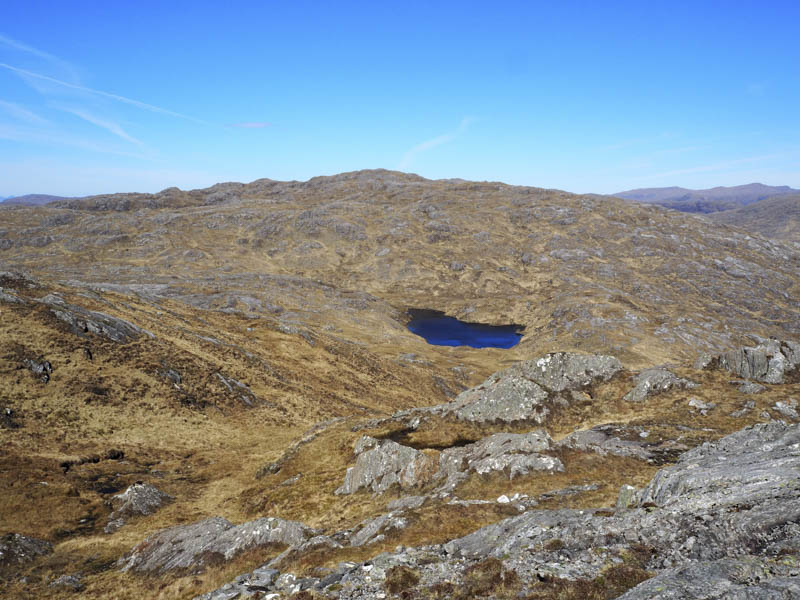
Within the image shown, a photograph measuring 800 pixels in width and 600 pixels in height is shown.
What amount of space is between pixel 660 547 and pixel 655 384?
94.1 ft

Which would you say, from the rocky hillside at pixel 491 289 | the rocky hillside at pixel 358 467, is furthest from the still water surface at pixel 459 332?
the rocky hillside at pixel 358 467

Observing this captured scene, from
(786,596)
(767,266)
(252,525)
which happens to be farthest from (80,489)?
(767,266)

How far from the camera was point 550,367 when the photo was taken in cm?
4075

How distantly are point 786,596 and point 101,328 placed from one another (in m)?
63.3

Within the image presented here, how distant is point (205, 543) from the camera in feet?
75.9

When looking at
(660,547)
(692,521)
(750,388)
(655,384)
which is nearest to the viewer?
(660,547)

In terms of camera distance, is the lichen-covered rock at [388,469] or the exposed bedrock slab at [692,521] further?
the lichen-covered rock at [388,469]

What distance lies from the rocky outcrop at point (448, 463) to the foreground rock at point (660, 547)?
786 cm

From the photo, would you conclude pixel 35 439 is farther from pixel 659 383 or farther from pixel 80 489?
pixel 659 383

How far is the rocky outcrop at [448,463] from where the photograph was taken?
25.6 m

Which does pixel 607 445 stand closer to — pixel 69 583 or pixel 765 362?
pixel 765 362

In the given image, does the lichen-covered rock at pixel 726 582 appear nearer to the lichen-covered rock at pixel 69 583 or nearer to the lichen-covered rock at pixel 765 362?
the lichen-covered rock at pixel 69 583

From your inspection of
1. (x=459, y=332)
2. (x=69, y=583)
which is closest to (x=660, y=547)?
(x=69, y=583)

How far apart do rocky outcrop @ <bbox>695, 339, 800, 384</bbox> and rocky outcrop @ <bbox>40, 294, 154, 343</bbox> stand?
66.8m
